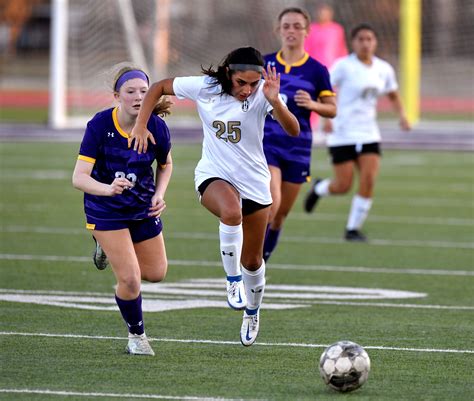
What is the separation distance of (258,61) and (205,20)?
2346 centimetres

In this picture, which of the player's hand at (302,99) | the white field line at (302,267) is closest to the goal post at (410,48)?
the white field line at (302,267)

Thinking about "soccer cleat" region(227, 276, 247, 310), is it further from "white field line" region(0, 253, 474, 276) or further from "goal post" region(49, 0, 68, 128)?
"goal post" region(49, 0, 68, 128)

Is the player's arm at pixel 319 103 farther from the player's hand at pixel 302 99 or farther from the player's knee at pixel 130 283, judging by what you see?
the player's knee at pixel 130 283

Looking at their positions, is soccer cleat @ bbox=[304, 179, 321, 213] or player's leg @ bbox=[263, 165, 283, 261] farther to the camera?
soccer cleat @ bbox=[304, 179, 321, 213]

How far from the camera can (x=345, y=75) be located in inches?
530

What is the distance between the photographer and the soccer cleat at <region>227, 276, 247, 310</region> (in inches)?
298

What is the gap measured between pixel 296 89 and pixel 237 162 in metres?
2.39

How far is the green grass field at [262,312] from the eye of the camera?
6453 millimetres

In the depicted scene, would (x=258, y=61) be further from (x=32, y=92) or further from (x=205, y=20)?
(x=32, y=92)

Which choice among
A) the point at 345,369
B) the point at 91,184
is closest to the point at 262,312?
the point at 91,184

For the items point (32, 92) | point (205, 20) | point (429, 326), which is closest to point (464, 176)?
point (205, 20)

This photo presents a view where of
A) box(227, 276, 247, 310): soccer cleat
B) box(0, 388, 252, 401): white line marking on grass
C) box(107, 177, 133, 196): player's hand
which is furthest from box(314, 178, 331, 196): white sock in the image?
box(0, 388, 252, 401): white line marking on grass

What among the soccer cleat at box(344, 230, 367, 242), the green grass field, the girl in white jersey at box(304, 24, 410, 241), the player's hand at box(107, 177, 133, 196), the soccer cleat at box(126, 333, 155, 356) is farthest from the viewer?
the soccer cleat at box(344, 230, 367, 242)

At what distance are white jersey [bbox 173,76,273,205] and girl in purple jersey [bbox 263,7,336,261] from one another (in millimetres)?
1997
